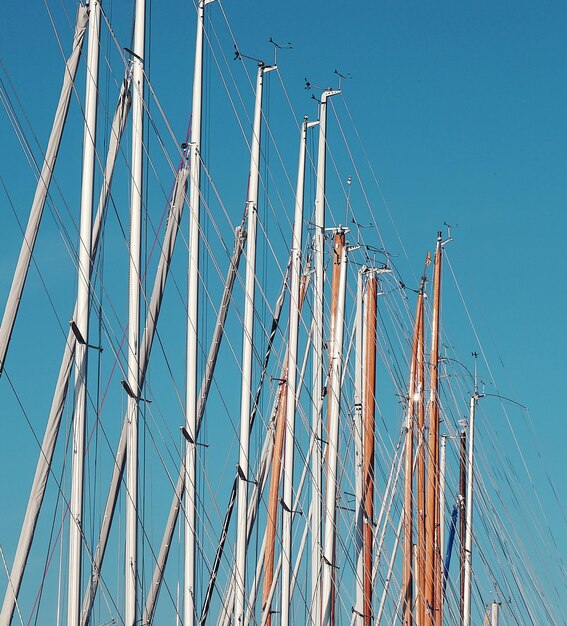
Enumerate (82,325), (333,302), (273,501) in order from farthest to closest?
(333,302) → (273,501) → (82,325)

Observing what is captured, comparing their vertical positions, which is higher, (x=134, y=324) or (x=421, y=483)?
(x=421, y=483)

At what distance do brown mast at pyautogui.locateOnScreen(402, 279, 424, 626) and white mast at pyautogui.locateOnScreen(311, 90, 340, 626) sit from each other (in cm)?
704

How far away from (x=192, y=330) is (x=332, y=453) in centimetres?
776

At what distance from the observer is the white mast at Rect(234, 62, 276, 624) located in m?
30.6

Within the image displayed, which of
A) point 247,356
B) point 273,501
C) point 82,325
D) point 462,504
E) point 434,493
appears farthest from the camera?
point 462,504

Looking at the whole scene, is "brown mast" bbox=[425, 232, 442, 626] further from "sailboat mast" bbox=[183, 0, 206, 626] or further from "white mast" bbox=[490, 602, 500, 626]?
"sailboat mast" bbox=[183, 0, 206, 626]

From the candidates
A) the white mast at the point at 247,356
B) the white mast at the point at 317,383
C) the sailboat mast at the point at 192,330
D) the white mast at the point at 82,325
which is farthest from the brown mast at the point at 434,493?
the white mast at the point at 82,325

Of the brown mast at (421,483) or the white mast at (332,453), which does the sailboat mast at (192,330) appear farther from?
the brown mast at (421,483)

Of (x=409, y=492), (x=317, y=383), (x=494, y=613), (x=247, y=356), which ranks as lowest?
(x=247, y=356)

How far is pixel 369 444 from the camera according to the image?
3947 cm

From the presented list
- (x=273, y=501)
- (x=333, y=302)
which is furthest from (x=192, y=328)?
(x=333, y=302)

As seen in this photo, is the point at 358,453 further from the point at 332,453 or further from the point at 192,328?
the point at 192,328

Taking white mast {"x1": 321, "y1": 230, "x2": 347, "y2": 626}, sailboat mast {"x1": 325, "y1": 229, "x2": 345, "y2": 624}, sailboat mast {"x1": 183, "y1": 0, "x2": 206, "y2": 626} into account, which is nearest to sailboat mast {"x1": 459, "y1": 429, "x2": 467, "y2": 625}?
sailboat mast {"x1": 325, "y1": 229, "x2": 345, "y2": 624}

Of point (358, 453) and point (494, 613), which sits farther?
point (494, 613)
